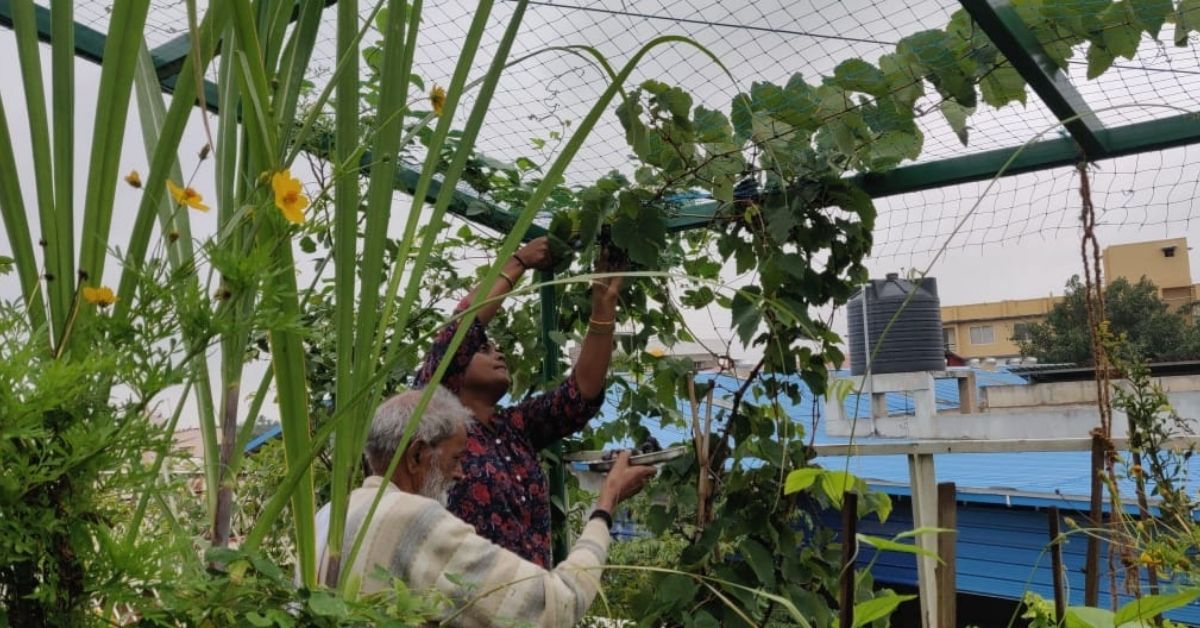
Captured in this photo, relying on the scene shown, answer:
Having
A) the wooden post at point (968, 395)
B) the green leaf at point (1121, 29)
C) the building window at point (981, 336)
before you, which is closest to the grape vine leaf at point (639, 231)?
the green leaf at point (1121, 29)

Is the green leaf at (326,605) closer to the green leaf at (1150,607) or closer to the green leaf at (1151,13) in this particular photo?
the green leaf at (1150,607)

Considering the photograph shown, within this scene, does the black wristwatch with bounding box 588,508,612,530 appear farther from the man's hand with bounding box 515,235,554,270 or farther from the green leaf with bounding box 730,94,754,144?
the green leaf with bounding box 730,94,754,144

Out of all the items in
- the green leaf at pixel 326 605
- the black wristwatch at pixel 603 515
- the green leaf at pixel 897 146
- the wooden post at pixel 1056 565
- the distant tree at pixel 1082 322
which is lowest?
the black wristwatch at pixel 603 515

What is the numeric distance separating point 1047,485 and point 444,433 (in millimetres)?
3477

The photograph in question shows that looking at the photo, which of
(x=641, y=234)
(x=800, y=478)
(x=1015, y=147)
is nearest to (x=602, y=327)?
(x=641, y=234)

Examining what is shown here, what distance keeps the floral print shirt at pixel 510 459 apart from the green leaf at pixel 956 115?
967 mm

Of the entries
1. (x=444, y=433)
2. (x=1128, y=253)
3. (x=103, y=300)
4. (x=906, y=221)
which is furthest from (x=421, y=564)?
(x=1128, y=253)

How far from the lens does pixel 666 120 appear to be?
6.03 feet

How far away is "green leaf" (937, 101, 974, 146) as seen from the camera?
5.76 feet

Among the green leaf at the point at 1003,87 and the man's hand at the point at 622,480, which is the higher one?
the green leaf at the point at 1003,87

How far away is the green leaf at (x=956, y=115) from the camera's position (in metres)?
1.76

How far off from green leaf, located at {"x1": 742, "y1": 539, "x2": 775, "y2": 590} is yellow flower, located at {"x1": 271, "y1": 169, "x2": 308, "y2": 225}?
1.50 m

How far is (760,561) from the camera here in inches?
74.2

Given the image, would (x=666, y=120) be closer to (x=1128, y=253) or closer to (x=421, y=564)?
(x=421, y=564)
